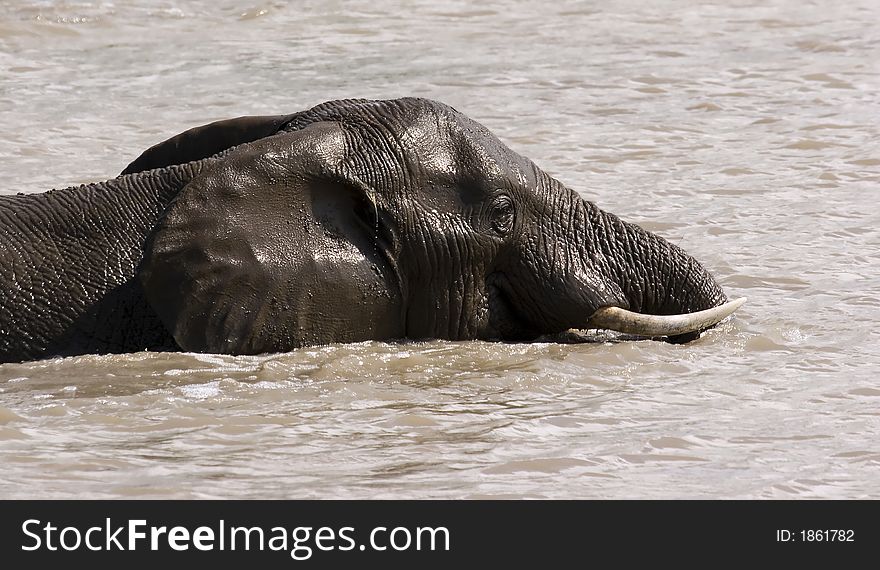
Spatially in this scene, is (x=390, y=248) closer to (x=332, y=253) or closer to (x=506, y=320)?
(x=332, y=253)

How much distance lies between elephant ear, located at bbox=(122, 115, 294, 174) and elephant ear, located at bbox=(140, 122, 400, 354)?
0.45 meters

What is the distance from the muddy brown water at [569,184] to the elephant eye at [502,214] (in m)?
0.58

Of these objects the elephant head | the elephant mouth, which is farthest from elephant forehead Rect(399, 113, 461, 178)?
the elephant mouth

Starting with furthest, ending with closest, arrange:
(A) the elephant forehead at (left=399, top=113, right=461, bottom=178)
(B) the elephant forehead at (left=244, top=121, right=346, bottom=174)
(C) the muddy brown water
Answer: (A) the elephant forehead at (left=399, top=113, right=461, bottom=178) < (B) the elephant forehead at (left=244, top=121, right=346, bottom=174) < (C) the muddy brown water

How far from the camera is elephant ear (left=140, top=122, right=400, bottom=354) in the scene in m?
8.07

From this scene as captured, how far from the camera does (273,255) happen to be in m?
8.23

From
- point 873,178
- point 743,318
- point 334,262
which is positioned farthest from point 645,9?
point 334,262

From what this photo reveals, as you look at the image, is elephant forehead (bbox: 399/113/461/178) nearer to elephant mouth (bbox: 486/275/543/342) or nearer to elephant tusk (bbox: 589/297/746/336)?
elephant mouth (bbox: 486/275/543/342)

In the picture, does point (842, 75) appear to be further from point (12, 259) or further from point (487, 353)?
point (12, 259)

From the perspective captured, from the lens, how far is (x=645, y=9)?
2148 cm

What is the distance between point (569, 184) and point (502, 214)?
188 inches

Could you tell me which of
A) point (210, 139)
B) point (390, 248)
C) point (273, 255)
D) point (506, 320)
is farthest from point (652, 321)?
point (210, 139)

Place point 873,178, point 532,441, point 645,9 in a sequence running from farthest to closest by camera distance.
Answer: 1. point 645,9
2. point 873,178
3. point 532,441

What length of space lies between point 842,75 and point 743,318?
8.37 metres
